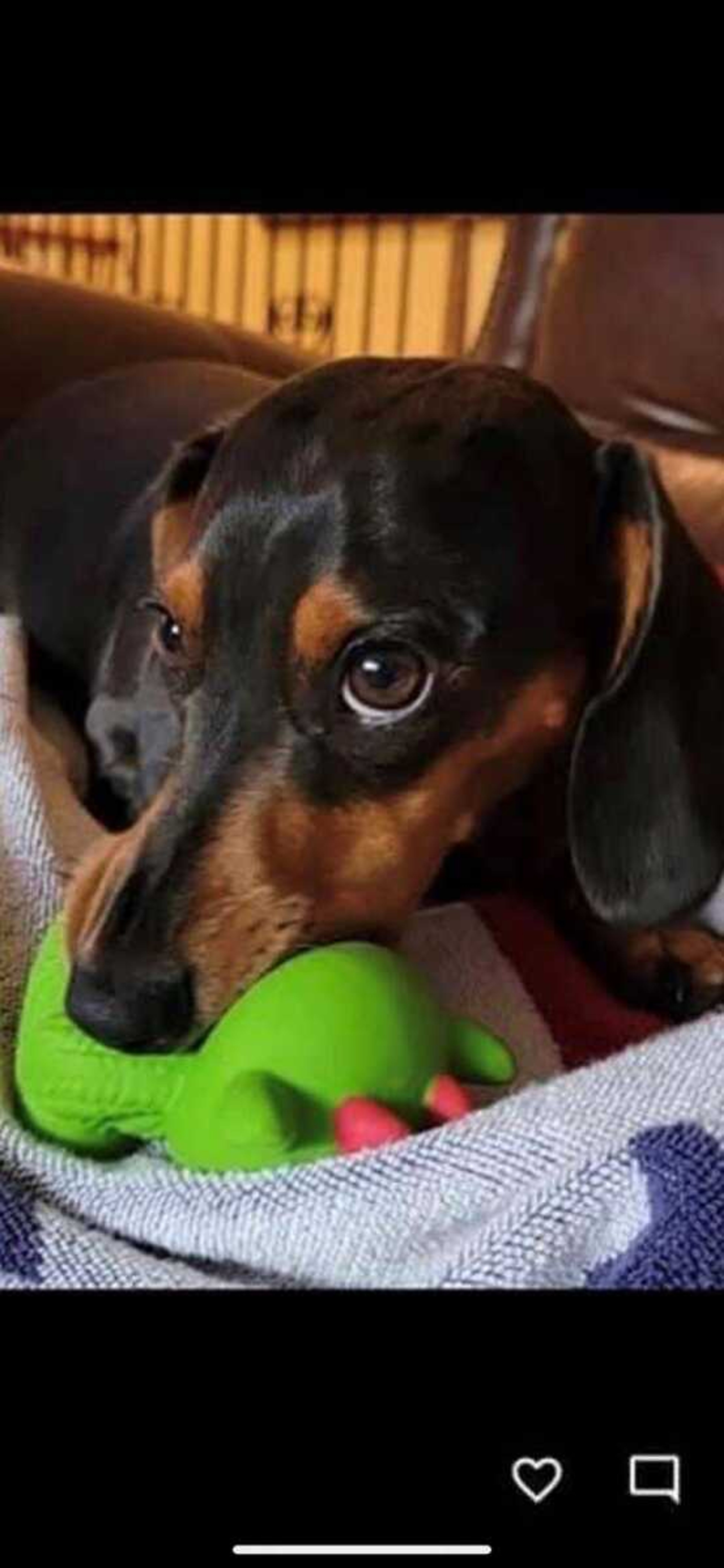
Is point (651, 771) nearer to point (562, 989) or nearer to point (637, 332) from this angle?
point (562, 989)

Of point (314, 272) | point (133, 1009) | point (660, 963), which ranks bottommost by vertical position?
point (314, 272)

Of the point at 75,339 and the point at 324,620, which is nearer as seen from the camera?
the point at 324,620

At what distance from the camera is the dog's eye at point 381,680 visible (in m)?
1.00

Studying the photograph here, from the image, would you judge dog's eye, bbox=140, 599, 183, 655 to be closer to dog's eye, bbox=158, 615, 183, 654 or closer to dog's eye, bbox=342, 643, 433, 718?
Result: dog's eye, bbox=158, 615, 183, 654

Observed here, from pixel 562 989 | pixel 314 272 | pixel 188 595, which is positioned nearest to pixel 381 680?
pixel 188 595

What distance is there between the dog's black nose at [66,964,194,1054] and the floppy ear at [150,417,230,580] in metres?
0.37

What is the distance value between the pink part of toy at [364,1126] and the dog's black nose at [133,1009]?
11 cm
